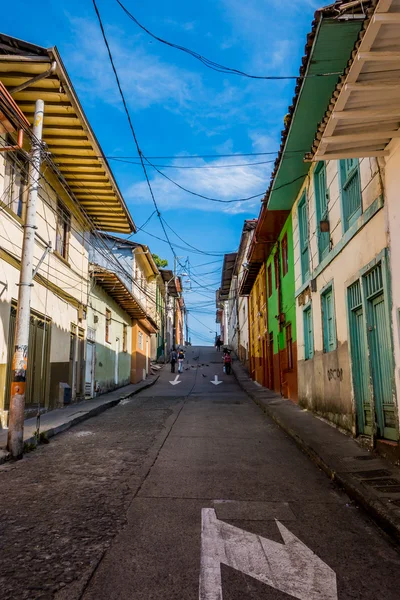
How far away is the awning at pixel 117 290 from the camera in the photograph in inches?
645

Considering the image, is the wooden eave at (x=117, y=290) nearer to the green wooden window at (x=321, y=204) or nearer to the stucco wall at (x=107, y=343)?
the stucco wall at (x=107, y=343)

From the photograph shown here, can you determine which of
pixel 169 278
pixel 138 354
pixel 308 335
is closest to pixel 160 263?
pixel 169 278

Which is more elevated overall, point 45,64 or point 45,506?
point 45,64

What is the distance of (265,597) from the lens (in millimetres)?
2945

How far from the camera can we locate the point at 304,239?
1259cm

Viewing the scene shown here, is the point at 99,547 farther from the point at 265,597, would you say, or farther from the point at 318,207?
the point at 318,207

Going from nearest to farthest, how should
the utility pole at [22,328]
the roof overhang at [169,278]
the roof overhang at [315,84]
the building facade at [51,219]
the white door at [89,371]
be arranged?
the roof overhang at [315,84]
the utility pole at [22,328]
the building facade at [51,219]
the white door at [89,371]
the roof overhang at [169,278]

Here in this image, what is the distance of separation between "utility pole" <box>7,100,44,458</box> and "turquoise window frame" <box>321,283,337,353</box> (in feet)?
19.1

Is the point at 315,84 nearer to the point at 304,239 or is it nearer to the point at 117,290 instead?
the point at 304,239

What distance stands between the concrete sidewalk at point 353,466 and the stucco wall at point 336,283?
21.0 inches

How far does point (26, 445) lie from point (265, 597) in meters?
5.69

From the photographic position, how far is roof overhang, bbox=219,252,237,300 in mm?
38191

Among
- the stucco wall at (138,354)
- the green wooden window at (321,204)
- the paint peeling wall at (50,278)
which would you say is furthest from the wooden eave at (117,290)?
the green wooden window at (321,204)

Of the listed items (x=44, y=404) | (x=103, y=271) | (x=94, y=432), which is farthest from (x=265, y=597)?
(x=103, y=271)
